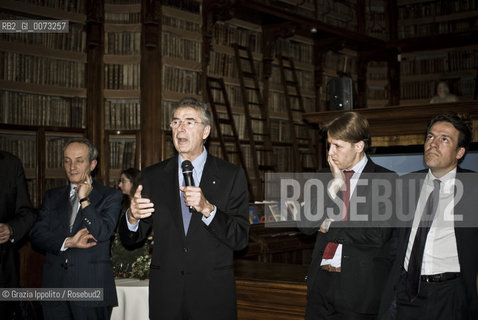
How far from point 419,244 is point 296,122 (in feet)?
24.3

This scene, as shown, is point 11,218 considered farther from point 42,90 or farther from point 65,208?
point 42,90

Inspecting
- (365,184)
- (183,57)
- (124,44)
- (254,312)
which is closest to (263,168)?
A: (183,57)

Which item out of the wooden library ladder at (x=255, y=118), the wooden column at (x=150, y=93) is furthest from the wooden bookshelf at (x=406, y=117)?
the wooden library ladder at (x=255, y=118)

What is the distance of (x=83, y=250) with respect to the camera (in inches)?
122

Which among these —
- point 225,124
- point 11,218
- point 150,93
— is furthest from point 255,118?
point 11,218

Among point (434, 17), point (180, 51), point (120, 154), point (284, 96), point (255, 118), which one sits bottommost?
point (120, 154)

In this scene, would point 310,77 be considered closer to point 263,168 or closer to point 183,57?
point 263,168

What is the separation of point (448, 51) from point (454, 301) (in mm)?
9196

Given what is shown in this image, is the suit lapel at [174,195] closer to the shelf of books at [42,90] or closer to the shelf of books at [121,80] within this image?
the shelf of books at [42,90]

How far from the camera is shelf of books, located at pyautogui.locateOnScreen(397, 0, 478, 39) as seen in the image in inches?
403

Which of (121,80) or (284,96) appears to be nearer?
(121,80)

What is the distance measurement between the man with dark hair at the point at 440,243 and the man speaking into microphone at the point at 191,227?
2.31ft

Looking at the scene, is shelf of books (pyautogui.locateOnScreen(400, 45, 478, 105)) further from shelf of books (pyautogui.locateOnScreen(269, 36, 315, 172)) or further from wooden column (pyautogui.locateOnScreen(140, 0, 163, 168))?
wooden column (pyautogui.locateOnScreen(140, 0, 163, 168))

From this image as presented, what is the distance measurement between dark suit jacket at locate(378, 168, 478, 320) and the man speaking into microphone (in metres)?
0.65
